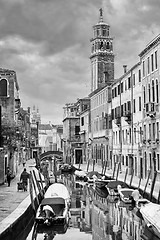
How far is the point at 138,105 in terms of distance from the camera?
1391 inches

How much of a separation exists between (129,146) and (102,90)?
13647 mm

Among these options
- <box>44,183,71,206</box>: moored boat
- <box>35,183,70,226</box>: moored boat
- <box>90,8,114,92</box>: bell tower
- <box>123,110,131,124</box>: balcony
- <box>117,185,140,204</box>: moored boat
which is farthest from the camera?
<box>90,8,114,92</box>: bell tower

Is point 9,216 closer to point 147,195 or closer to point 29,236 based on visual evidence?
point 29,236

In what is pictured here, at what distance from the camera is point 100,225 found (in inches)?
782

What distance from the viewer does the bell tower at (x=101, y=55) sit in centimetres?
6844

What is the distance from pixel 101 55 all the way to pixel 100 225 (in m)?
52.3

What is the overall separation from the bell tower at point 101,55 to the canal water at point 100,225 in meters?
42.6

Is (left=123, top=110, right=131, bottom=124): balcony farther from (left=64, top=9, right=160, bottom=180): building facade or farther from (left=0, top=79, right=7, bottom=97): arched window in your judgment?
(left=0, top=79, right=7, bottom=97): arched window

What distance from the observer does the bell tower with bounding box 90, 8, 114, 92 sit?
6844 centimetres

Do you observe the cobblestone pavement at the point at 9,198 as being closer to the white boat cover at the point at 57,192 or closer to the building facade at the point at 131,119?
the white boat cover at the point at 57,192

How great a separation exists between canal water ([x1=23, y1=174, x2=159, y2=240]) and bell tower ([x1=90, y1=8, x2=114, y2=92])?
42.6m

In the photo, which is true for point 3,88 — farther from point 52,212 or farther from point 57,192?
point 52,212

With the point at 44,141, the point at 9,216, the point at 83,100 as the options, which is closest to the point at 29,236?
the point at 9,216

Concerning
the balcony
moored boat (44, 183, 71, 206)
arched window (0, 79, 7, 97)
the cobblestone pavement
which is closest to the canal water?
moored boat (44, 183, 71, 206)
